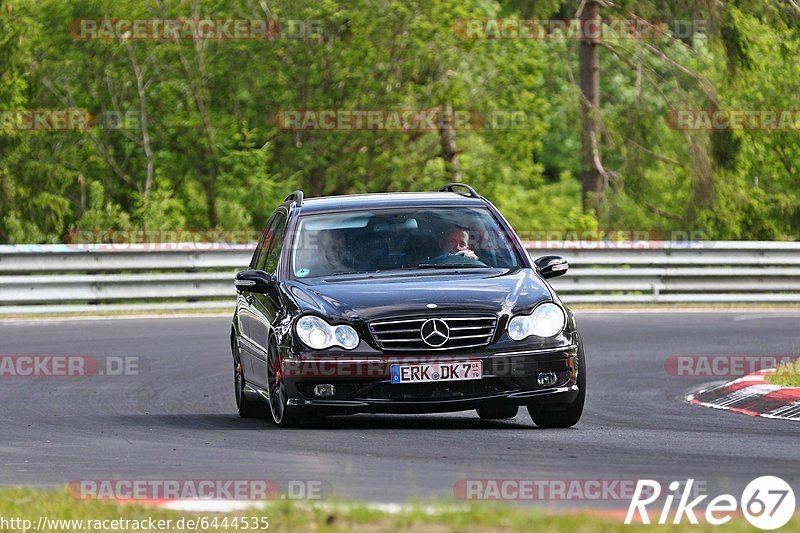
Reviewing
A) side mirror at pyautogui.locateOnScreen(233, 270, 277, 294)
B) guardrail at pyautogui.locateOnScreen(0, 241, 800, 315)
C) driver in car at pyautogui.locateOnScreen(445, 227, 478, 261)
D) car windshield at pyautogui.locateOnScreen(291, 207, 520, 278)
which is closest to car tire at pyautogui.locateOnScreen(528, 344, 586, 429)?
car windshield at pyautogui.locateOnScreen(291, 207, 520, 278)

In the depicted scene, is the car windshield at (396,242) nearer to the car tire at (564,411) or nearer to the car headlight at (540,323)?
the car headlight at (540,323)

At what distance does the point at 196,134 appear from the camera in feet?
114

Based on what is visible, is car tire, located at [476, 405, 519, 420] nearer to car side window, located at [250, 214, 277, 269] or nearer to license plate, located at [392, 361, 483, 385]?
license plate, located at [392, 361, 483, 385]

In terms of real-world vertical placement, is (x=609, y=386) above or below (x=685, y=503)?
below

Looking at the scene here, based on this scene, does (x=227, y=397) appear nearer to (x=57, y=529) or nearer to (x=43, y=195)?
(x=57, y=529)

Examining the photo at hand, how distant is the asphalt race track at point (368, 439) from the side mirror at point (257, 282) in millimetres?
955

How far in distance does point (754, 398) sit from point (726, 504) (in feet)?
18.3

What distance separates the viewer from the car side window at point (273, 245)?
12.2 metres

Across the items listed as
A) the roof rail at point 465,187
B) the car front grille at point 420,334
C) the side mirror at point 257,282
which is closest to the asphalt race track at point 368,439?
the car front grille at point 420,334

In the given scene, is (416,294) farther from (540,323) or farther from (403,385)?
(540,323)

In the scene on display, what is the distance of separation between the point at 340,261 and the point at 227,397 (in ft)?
9.45

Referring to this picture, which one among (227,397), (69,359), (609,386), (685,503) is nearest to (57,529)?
(685,503)

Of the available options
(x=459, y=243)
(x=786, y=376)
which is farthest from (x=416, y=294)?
(x=786, y=376)

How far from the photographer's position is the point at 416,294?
10.8 metres
